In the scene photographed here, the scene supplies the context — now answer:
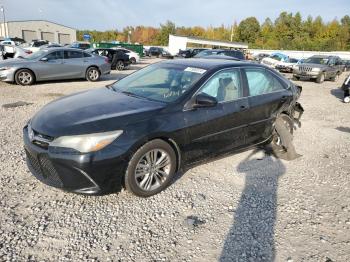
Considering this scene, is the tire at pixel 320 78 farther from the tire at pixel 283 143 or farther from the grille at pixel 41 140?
the grille at pixel 41 140

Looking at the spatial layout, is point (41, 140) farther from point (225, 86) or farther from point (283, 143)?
point (283, 143)

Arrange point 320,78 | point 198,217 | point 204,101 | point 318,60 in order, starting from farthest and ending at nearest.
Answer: point 318,60 < point 320,78 < point 204,101 < point 198,217

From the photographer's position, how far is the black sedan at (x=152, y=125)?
329 centimetres

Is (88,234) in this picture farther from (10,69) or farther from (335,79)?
(335,79)

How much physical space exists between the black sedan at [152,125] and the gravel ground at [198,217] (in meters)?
0.31

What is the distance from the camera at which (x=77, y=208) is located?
351 cm

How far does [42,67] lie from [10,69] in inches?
43.3

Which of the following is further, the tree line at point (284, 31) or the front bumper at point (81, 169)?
the tree line at point (284, 31)

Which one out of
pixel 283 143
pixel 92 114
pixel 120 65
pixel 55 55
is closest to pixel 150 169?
pixel 92 114

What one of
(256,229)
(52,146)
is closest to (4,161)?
(52,146)

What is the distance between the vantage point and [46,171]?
3.40 meters

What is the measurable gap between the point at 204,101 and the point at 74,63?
10.3 m

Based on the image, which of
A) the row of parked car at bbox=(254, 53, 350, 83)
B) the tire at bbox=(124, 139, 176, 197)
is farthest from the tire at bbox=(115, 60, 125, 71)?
the tire at bbox=(124, 139, 176, 197)

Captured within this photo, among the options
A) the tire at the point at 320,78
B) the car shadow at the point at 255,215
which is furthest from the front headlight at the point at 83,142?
the tire at the point at 320,78
